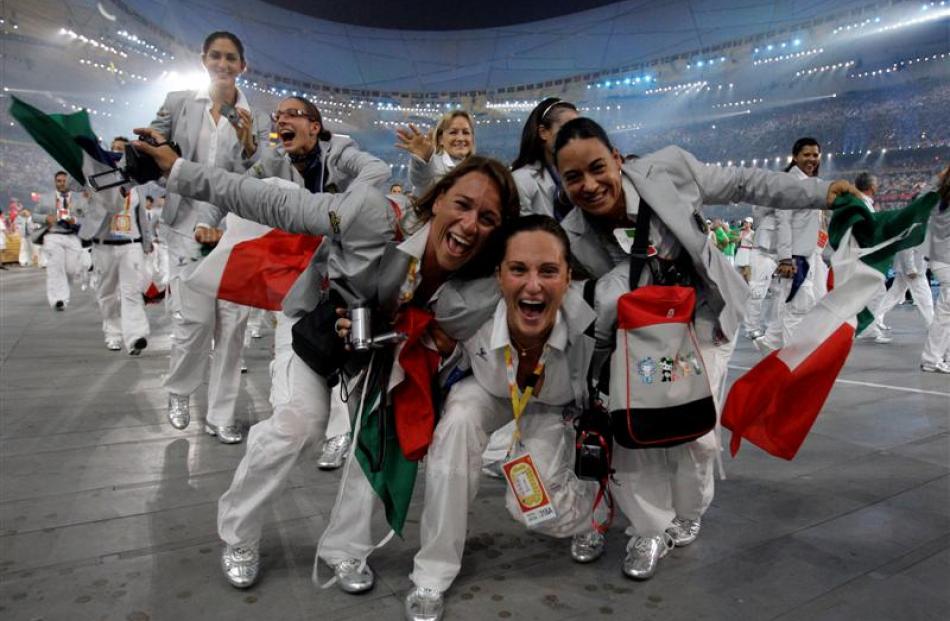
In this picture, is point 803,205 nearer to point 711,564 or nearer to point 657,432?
point 657,432

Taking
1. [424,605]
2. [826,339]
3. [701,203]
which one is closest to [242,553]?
[424,605]

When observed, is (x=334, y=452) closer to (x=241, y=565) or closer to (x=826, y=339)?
(x=241, y=565)

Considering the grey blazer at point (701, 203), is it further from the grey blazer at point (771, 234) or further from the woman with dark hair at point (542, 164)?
the grey blazer at point (771, 234)

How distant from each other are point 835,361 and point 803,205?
2.01 feet

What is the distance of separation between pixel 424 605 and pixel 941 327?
6206mm

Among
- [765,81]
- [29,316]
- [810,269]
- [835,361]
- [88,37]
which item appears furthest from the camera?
[765,81]

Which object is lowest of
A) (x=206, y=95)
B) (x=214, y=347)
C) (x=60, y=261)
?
(x=60, y=261)

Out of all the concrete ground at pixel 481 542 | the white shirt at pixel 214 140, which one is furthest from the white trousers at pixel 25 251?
the white shirt at pixel 214 140

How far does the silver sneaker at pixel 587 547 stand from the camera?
2.28 metres

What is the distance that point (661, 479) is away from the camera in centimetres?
227

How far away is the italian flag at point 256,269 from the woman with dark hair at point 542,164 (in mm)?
1009

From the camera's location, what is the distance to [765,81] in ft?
80.3

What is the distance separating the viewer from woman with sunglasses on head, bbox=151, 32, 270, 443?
3.62 meters

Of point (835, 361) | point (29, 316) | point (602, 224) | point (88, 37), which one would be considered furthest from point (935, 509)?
point (88, 37)
